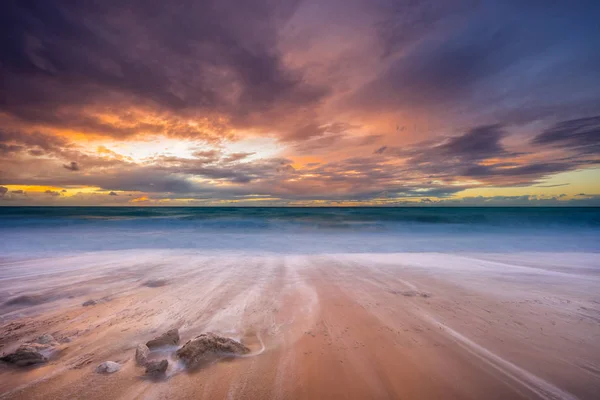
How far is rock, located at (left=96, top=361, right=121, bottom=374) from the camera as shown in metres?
2.85

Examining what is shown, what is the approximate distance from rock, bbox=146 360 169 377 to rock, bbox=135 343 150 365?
18 centimetres

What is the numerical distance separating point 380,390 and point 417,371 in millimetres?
586

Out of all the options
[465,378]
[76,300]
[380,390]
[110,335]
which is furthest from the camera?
[76,300]

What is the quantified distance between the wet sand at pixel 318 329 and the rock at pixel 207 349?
14 cm

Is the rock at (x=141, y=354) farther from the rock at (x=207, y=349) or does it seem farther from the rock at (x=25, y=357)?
the rock at (x=25, y=357)

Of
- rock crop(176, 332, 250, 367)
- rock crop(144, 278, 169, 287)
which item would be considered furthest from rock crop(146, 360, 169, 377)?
rock crop(144, 278, 169, 287)

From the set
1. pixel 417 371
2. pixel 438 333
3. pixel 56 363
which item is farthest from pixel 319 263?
pixel 56 363

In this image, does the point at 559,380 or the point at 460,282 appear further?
the point at 460,282

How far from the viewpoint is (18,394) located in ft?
8.16

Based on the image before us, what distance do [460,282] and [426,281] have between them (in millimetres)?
815

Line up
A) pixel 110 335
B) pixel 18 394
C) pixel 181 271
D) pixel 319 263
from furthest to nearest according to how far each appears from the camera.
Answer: pixel 319 263
pixel 181 271
pixel 110 335
pixel 18 394

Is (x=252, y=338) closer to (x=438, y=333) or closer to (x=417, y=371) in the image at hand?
(x=417, y=371)

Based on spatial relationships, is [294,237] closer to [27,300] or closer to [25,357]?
[27,300]

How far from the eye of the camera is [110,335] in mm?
3664
